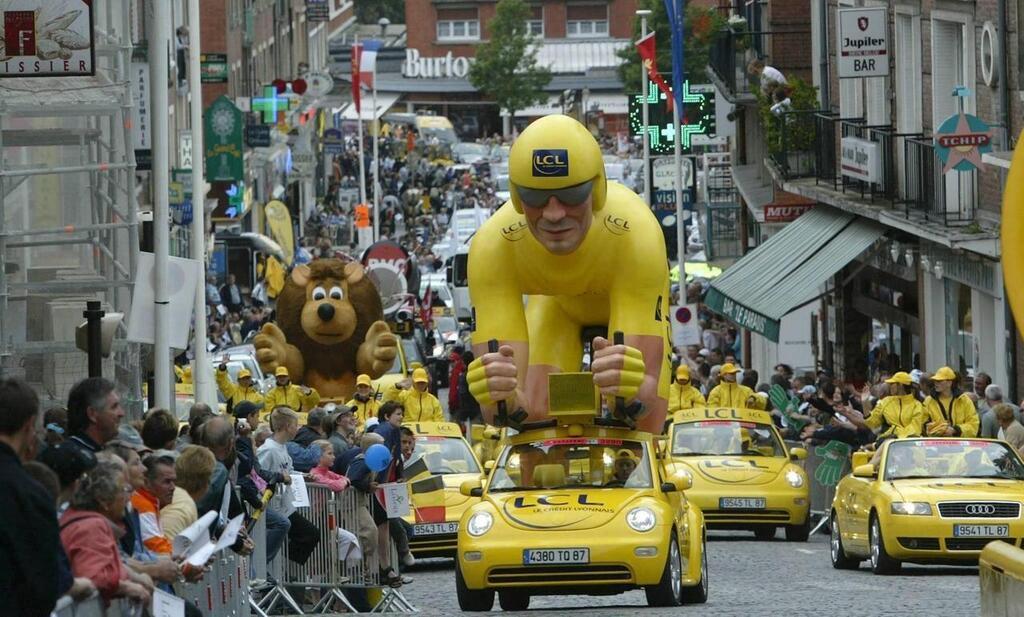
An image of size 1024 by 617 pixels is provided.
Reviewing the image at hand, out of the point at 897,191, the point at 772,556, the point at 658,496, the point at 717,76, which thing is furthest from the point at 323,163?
the point at 658,496

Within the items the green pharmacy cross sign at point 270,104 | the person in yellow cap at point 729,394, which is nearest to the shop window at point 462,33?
the green pharmacy cross sign at point 270,104

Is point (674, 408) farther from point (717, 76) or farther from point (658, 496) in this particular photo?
point (717, 76)

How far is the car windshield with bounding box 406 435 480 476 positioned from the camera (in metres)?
25.0

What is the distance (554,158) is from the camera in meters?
18.0

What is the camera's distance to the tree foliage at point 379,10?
158 meters

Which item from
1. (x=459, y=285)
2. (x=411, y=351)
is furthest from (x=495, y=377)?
(x=459, y=285)

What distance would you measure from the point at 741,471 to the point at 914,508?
5314 millimetres

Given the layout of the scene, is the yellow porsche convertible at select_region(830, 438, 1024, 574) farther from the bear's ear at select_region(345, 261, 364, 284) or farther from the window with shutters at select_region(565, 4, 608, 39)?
the window with shutters at select_region(565, 4, 608, 39)

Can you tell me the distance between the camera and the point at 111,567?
386 inches

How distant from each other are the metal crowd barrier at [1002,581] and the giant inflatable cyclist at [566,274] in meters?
6.15

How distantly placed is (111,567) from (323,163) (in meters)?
90.8

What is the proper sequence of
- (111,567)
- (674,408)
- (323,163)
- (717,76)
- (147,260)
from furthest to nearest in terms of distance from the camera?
(323,163) < (717,76) < (674,408) < (147,260) < (111,567)

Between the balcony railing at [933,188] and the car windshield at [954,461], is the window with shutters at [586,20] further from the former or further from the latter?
the car windshield at [954,461]

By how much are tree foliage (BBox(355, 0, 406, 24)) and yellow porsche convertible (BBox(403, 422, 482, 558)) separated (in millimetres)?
134326
